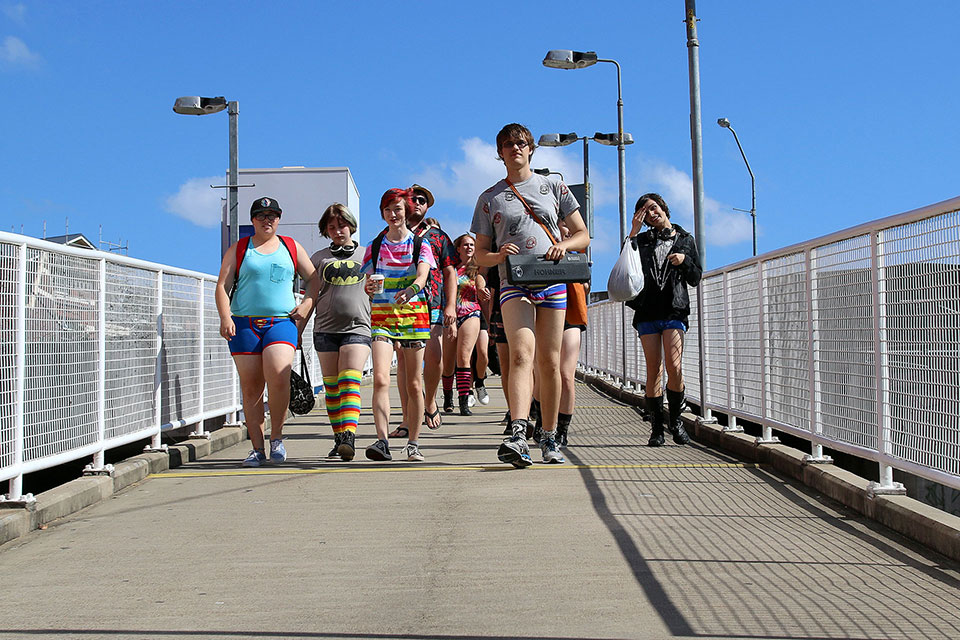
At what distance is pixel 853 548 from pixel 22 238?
14.3 ft

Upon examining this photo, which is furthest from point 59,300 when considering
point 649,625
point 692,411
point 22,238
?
point 692,411

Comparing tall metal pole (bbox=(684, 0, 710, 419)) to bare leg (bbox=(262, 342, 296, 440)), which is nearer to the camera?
bare leg (bbox=(262, 342, 296, 440))

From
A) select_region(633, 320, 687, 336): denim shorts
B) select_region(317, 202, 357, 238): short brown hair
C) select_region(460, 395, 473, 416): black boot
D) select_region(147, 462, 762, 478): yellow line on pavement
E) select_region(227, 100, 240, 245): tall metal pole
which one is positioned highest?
select_region(227, 100, 240, 245): tall metal pole

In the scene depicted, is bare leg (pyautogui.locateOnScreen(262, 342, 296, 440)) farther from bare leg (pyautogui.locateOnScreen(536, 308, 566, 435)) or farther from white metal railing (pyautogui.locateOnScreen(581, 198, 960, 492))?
white metal railing (pyautogui.locateOnScreen(581, 198, 960, 492))

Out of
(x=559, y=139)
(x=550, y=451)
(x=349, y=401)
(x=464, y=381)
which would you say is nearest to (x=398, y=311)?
(x=349, y=401)

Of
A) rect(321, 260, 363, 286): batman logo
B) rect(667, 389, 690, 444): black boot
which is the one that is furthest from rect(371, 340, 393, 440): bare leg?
rect(667, 389, 690, 444): black boot

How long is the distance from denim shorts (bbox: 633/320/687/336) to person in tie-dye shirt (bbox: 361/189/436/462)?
6.57ft

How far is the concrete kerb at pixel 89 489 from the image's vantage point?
5.56m

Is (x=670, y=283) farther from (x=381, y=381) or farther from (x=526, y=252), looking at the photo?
(x=381, y=381)

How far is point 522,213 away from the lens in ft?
25.1

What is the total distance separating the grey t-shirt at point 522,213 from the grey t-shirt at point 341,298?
3.85 feet

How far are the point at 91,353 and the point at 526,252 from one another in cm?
282

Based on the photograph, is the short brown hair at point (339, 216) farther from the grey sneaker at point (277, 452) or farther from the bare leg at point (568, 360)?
the bare leg at point (568, 360)

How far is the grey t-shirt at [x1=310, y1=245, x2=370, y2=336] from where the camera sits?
842 cm
